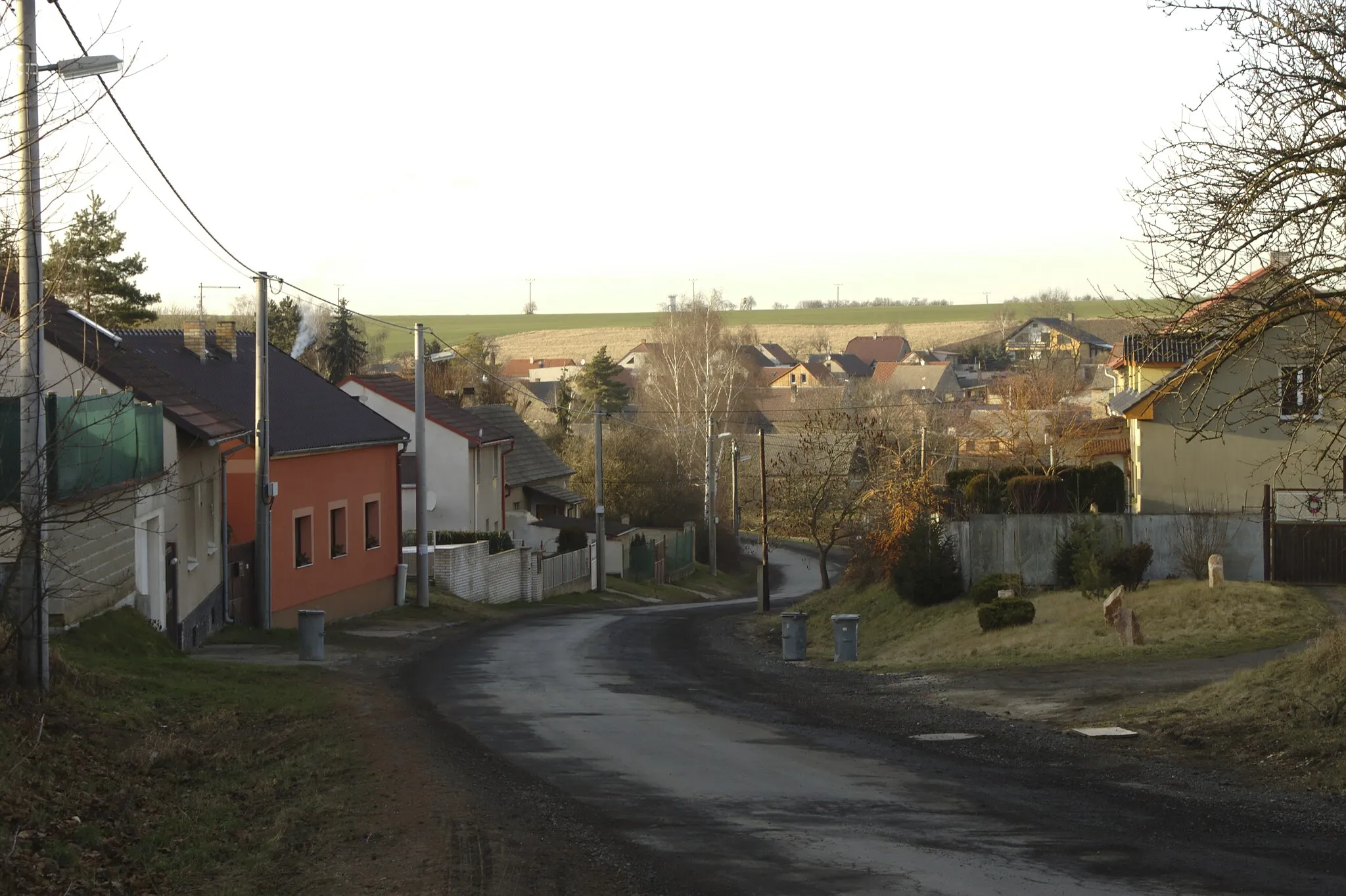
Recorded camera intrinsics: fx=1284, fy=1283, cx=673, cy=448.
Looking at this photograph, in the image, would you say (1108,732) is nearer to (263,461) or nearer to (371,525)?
(263,461)

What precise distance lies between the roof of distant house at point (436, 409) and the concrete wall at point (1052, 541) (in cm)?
2097

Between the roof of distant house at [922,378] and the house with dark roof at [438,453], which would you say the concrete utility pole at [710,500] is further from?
the roof of distant house at [922,378]

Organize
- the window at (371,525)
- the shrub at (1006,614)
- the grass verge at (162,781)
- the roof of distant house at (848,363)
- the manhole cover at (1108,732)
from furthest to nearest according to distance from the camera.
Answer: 1. the roof of distant house at (848,363)
2. the window at (371,525)
3. the shrub at (1006,614)
4. the manhole cover at (1108,732)
5. the grass verge at (162,781)

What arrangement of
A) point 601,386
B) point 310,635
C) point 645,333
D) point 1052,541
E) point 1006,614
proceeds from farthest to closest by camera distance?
point 645,333
point 601,386
point 1052,541
point 1006,614
point 310,635

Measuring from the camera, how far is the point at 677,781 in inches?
431


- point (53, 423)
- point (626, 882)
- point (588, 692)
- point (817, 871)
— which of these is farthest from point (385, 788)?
point (588, 692)

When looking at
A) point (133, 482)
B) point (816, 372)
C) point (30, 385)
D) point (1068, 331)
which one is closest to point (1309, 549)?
point (133, 482)

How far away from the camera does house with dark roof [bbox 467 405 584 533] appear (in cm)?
5347

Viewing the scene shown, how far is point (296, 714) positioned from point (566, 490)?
1800 inches

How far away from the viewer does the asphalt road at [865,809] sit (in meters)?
7.73

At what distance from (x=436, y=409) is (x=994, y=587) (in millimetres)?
25435

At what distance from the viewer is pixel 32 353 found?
37.8 ft

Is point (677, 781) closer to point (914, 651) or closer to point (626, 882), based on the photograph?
point (626, 882)

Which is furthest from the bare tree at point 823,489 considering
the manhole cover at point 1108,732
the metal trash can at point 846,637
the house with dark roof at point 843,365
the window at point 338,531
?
the house with dark roof at point 843,365
